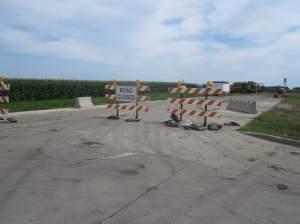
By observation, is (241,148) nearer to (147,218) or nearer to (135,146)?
(135,146)

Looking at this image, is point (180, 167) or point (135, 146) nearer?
point (180, 167)

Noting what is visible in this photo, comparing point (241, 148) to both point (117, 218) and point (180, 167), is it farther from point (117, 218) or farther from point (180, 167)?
point (117, 218)

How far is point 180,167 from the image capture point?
582 cm

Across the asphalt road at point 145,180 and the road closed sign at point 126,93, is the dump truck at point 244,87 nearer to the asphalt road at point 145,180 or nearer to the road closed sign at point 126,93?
the road closed sign at point 126,93

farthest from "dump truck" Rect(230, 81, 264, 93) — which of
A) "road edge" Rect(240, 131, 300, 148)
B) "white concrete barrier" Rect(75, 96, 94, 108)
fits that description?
"road edge" Rect(240, 131, 300, 148)

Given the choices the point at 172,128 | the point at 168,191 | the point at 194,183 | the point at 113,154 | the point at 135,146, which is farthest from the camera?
the point at 172,128

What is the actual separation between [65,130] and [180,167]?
5.51m

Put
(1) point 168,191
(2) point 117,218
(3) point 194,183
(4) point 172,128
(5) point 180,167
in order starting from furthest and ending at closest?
(4) point 172,128 → (5) point 180,167 → (3) point 194,183 → (1) point 168,191 → (2) point 117,218

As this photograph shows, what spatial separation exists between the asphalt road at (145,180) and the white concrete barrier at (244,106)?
32.7 ft

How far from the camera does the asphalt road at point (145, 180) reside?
3.71m

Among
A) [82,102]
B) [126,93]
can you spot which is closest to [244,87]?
[82,102]

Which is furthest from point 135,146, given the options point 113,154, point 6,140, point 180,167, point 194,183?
point 6,140

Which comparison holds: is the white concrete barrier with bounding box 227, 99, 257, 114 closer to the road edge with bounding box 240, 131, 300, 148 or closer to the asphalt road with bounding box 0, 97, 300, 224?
the road edge with bounding box 240, 131, 300, 148

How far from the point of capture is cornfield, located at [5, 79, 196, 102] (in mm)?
24125
